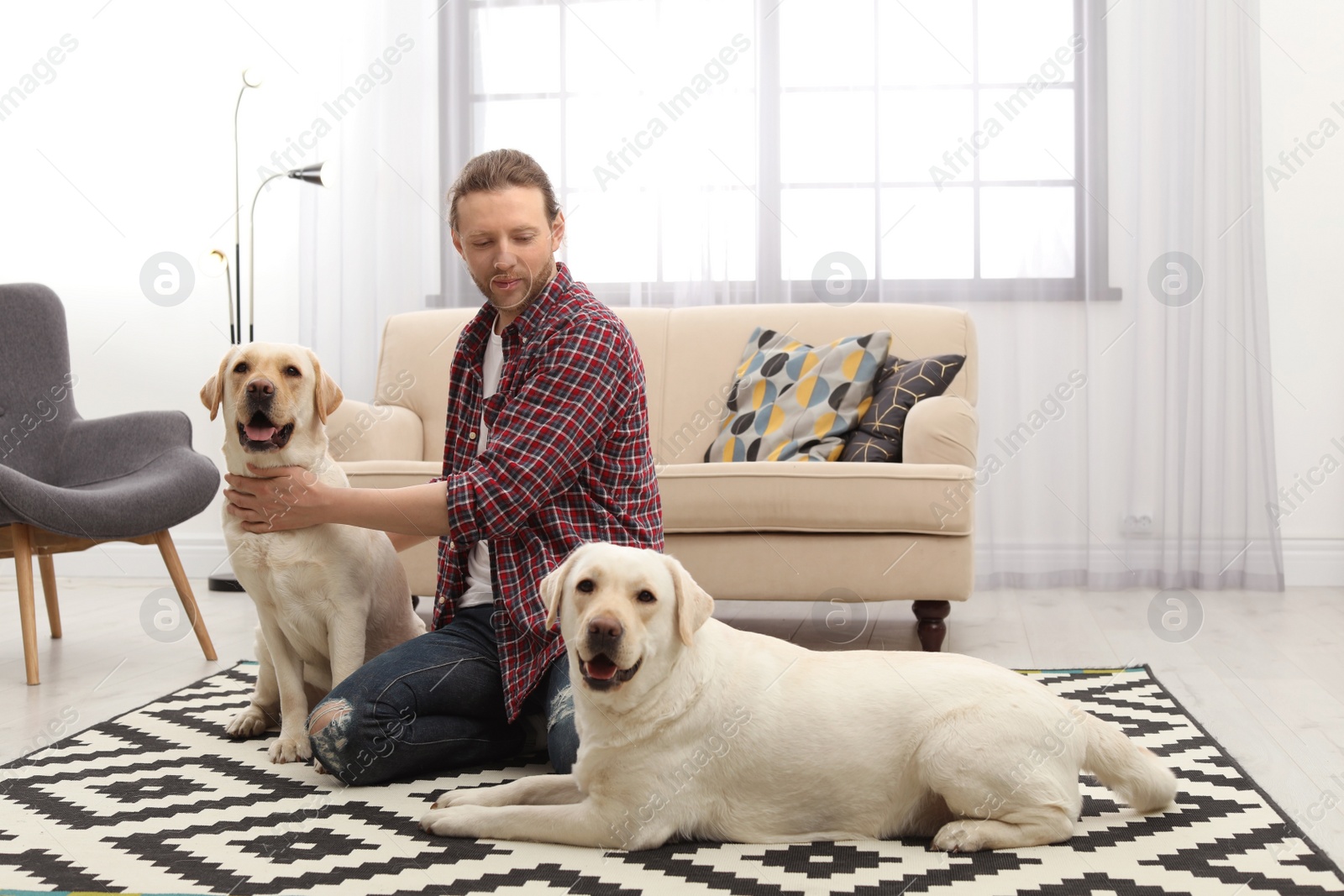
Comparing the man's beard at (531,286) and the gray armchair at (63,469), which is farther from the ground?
the man's beard at (531,286)

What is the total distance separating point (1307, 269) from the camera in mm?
4324

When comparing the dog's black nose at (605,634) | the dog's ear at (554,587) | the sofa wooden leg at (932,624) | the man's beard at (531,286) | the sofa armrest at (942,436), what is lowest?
the sofa wooden leg at (932,624)

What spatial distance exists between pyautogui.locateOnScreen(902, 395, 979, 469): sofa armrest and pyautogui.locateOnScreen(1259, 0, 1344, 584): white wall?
1866mm

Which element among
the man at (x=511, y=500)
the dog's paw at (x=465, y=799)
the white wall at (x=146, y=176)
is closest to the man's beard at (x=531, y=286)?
the man at (x=511, y=500)

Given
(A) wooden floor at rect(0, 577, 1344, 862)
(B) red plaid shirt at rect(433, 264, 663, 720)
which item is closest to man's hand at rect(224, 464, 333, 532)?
(B) red plaid shirt at rect(433, 264, 663, 720)

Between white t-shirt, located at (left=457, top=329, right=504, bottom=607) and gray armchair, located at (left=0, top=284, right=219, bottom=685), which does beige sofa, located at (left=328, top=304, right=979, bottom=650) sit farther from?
white t-shirt, located at (left=457, top=329, right=504, bottom=607)

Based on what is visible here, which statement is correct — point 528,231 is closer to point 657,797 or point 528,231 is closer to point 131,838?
point 657,797

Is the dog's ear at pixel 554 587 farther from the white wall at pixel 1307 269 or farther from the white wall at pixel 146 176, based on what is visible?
the white wall at pixel 1307 269

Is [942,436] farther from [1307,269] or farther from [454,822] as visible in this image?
[1307,269]

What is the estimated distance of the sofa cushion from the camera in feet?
9.95

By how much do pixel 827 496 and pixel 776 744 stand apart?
144 centimetres

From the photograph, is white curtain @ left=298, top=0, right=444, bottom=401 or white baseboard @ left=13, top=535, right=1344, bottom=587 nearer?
white curtain @ left=298, top=0, right=444, bottom=401

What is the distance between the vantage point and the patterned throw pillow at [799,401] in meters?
3.39

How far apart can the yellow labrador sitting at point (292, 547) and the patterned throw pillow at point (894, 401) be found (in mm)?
1585
